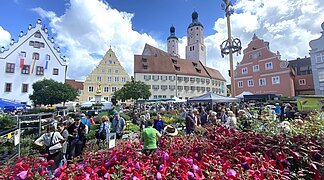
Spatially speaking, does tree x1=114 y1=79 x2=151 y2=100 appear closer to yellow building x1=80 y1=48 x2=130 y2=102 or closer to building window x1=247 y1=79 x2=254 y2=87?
yellow building x1=80 y1=48 x2=130 y2=102

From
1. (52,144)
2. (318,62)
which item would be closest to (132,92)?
(52,144)

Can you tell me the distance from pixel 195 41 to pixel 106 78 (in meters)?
41.1

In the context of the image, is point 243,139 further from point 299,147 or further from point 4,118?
point 4,118

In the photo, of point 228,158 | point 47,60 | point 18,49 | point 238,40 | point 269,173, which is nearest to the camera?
point 269,173

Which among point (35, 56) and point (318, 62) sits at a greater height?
point (35, 56)

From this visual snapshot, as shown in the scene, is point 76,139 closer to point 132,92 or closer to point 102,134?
point 102,134

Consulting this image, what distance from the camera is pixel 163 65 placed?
5112 cm

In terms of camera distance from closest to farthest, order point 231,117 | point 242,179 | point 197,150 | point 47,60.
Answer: point 242,179 < point 197,150 < point 231,117 < point 47,60

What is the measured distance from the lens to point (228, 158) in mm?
2791

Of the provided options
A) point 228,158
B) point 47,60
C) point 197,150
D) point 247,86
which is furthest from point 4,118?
point 247,86

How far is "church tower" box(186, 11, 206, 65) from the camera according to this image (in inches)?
2731

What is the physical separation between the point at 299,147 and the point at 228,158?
114 cm

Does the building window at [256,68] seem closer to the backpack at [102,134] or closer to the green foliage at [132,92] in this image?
the green foliage at [132,92]

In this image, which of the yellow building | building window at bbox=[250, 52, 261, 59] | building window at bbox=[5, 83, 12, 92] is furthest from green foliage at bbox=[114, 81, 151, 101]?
building window at bbox=[250, 52, 261, 59]
